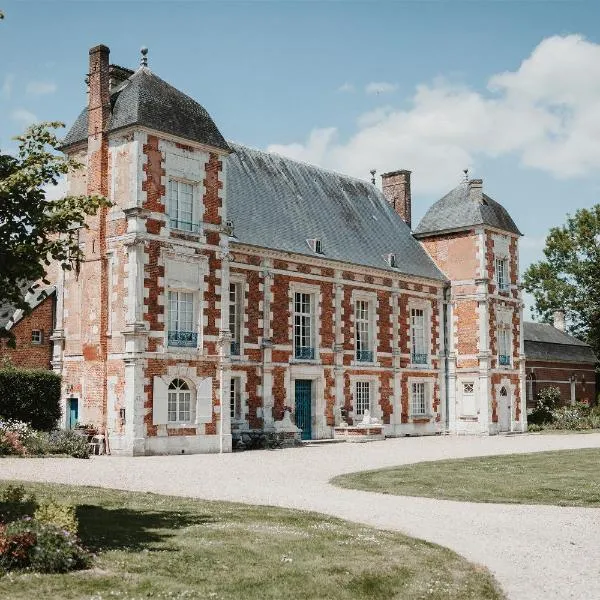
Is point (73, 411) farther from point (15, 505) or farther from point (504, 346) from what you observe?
point (504, 346)

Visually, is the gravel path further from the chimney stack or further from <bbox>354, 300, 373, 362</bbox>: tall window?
the chimney stack

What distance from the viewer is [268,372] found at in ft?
82.5

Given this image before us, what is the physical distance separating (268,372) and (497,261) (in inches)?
518

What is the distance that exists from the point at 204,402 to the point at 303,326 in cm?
629

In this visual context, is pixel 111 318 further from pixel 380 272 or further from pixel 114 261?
pixel 380 272

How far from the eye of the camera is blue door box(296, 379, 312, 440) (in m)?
26.5

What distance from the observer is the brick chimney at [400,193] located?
115 feet

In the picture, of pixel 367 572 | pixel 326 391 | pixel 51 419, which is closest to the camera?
pixel 367 572

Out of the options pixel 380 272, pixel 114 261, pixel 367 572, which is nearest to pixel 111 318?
pixel 114 261

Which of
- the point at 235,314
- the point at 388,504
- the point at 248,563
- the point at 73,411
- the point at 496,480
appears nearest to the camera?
the point at 248,563

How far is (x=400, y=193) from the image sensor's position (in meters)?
35.2

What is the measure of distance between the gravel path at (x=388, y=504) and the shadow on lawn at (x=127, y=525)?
227 centimetres

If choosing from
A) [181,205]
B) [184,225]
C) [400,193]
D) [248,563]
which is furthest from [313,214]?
[248,563]

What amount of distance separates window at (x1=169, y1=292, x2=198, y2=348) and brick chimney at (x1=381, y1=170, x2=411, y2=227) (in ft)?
50.8
